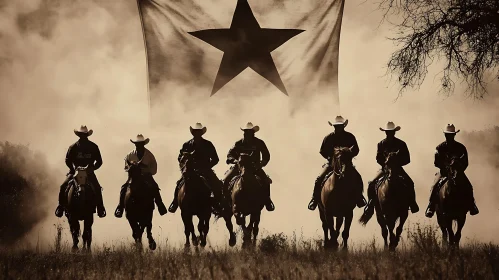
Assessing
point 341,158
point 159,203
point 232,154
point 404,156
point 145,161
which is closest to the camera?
point 341,158

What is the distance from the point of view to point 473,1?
56.4ft

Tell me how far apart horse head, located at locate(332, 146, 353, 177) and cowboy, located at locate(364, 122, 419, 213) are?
1001 millimetres

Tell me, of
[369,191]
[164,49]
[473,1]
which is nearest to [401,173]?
[369,191]

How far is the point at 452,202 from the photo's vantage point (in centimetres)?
1697

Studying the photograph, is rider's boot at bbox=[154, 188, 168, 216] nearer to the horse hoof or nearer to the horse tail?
the horse hoof

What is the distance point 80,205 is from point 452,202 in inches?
351

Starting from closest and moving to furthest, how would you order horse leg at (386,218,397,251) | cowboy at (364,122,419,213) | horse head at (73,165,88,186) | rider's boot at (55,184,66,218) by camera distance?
1. horse leg at (386,218,397,251)
2. cowboy at (364,122,419,213)
3. horse head at (73,165,88,186)
4. rider's boot at (55,184,66,218)

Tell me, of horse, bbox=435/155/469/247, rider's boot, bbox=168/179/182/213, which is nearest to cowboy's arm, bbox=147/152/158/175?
rider's boot, bbox=168/179/182/213

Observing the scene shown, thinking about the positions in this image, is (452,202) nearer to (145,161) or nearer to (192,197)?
(192,197)

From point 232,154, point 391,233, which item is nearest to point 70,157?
point 232,154

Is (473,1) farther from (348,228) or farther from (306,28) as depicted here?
(348,228)

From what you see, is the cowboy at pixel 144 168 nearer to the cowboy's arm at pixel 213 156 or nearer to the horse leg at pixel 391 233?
the cowboy's arm at pixel 213 156

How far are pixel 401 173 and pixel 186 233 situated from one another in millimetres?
5357

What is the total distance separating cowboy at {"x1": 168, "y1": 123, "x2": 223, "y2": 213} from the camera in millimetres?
17875
